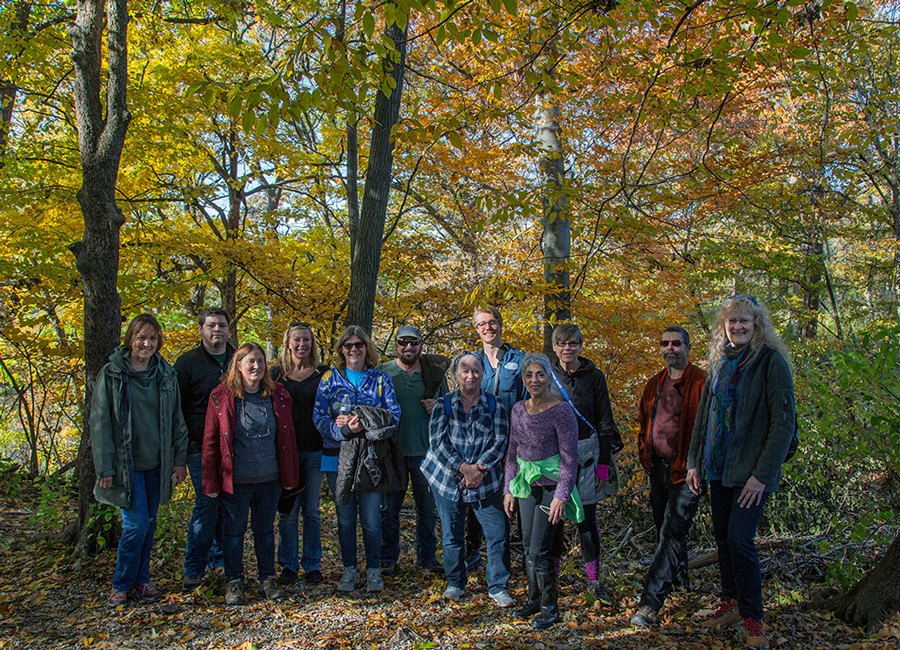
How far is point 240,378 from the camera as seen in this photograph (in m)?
3.80

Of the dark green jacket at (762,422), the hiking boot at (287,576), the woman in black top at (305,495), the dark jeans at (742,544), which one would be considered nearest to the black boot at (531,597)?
the dark jeans at (742,544)

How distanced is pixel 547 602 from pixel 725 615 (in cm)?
103

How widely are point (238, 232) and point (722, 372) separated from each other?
645 cm

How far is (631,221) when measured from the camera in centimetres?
531

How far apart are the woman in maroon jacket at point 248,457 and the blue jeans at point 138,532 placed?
15.8 inches

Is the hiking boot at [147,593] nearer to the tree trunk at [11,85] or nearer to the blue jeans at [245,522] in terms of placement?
the blue jeans at [245,522]

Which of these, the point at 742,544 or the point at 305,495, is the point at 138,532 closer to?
the point at 305,495

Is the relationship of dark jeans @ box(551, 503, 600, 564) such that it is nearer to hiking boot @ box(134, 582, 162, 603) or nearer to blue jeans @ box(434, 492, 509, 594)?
blue jeans @ box(434, 492, 509, 594)

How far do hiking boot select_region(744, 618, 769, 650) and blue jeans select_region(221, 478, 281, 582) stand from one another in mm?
2955

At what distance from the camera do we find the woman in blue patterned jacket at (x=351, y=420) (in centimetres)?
396

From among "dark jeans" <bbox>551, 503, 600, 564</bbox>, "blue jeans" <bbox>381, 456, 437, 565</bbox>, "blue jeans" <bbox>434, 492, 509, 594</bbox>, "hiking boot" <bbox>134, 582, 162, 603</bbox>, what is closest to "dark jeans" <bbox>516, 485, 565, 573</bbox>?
"blue jeans" <bbox>434, 492, 509, 594</bbox>

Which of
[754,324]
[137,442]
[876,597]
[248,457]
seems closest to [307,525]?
[248,457]

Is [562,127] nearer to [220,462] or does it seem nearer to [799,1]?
[799,1]

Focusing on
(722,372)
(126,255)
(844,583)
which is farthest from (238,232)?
(844,583)
